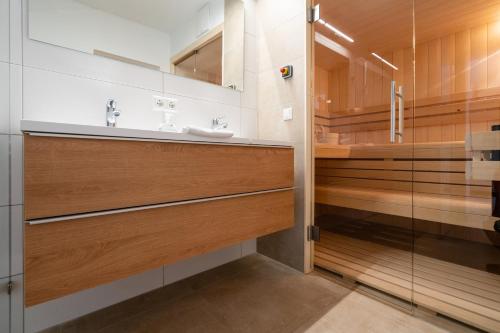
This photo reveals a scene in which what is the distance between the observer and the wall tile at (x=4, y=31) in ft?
3.37

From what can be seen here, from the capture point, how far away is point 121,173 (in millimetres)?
883

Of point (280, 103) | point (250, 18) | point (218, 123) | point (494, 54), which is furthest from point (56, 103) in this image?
point (494, 54)

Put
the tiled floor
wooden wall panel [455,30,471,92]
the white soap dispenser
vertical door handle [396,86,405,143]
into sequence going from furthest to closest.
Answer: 1. vertical door handle [396,86,405,143]
2. wooden wall panel [455,30,471,92]
3. the white soap dispenser
4. the tiled floor

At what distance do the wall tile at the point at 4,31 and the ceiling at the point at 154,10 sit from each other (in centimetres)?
32

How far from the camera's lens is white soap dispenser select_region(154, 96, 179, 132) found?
4.61ft

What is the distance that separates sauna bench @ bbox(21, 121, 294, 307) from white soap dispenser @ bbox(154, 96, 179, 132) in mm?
405

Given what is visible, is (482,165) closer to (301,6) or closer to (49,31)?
(301,6)

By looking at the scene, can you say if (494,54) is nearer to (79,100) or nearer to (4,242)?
(79,100)

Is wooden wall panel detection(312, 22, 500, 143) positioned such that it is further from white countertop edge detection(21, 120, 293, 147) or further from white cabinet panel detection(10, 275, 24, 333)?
white cabinet panel detection(10, 275, 24, 333)

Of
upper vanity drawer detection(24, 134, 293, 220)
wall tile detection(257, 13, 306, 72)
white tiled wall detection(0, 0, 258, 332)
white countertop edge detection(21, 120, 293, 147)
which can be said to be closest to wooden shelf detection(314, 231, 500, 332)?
upper vanity drawer detection(24, 134, 293, 220)

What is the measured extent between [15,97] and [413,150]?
2.50 m

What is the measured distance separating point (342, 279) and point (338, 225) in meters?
0.79

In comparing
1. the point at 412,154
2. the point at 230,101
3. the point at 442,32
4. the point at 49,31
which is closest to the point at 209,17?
the point at 230,101

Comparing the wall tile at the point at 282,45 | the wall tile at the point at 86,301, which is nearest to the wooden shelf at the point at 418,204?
the wall tile at the point at 282,45
